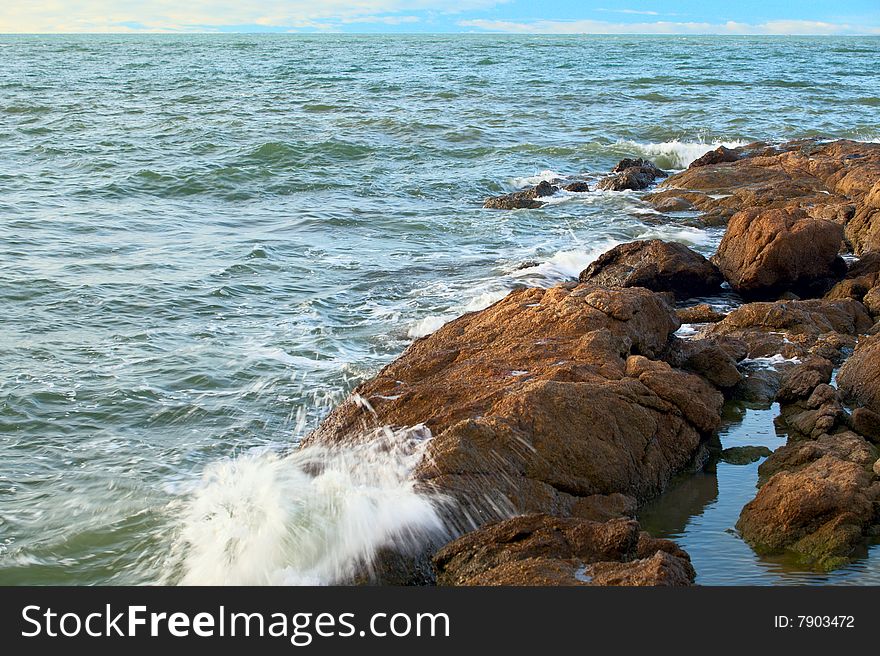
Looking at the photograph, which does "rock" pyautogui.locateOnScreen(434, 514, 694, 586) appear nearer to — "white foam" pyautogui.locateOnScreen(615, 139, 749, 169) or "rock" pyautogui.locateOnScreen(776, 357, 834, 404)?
"rock" pyautogui.locateOnScreen(776, 357, 834, 404)

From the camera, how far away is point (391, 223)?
55.6 ft

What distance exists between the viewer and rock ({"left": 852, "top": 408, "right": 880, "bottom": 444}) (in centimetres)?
715

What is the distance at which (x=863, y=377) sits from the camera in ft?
25.8

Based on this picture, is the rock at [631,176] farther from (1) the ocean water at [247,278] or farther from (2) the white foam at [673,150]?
(2) the white foam at [673,150]

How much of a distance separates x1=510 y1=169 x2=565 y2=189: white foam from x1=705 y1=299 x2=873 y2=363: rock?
37.3 feet

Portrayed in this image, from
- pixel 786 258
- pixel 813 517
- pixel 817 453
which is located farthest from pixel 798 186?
pixel 813 517

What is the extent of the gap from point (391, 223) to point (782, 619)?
13071mm

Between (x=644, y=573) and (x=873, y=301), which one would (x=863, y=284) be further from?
(x=644, y=573)

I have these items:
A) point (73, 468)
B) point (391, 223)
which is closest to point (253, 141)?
point (391, 223)

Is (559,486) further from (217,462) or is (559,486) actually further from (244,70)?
(244,70)

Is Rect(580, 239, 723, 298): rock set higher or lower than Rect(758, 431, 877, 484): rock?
higher

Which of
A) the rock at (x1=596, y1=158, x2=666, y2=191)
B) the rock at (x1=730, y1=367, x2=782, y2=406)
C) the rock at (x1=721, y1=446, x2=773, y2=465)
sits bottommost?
the rock at (x1=721, y1=446, x2=773, y2=465)

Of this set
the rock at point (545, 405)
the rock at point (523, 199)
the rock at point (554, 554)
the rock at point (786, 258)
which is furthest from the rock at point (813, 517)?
the rock at point (523, 199)

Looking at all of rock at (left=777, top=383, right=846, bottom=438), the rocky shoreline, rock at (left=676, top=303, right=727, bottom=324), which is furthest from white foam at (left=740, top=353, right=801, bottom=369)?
rock at (left=676, top=303, right=727, bottom=324)
